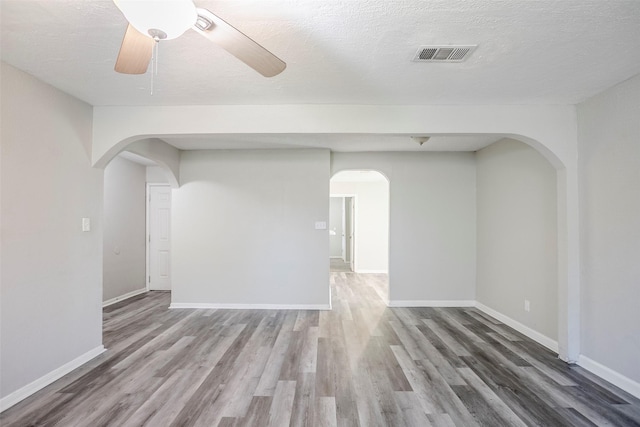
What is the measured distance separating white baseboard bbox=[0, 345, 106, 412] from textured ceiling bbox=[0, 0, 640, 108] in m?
2.36

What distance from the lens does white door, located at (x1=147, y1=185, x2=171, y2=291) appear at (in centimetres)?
572

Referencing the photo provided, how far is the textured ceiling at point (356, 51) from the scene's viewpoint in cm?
159

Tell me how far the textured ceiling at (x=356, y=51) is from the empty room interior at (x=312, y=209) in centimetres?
2

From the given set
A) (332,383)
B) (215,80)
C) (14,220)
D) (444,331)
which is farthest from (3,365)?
(444,331)

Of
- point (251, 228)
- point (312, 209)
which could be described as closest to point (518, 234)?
point (312, 209)

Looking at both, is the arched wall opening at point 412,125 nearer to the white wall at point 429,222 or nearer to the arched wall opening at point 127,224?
the arched wall opening at point 127,224

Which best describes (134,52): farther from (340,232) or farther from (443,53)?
(340,232)

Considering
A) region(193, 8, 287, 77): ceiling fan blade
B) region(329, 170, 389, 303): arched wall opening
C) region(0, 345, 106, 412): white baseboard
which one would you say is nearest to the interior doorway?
region(329, 170, 389, 303): arched wall opening

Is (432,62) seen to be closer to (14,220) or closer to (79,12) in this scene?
(79,12)

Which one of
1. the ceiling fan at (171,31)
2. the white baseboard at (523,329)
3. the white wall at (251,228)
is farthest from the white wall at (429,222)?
the ceiling fan at (171,31)

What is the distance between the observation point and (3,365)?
2.11m

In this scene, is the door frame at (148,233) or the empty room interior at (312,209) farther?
the door frame at (148,233)

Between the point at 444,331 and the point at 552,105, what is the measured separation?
105 inches

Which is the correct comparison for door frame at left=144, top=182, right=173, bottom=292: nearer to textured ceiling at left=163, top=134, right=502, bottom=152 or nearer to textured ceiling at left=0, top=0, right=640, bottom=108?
textured ceiling at left=163, top=134, right=502, bottom=152
